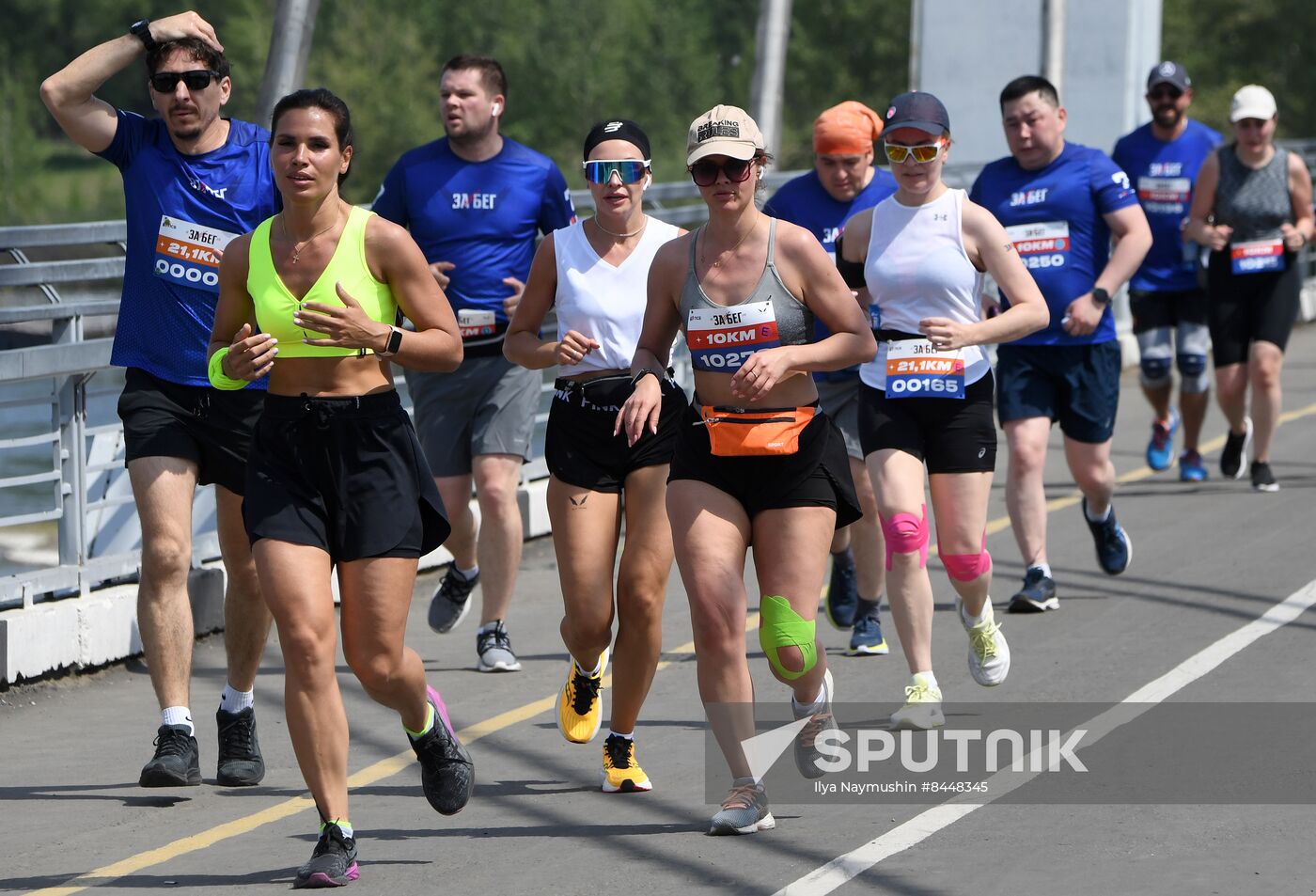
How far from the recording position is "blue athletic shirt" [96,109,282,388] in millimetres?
6852

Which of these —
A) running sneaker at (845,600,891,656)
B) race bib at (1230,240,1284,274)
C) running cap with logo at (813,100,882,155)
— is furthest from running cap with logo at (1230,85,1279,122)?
running sneaker at (845,600,891,656)

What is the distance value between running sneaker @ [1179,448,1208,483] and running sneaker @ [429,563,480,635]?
5563 millimetres

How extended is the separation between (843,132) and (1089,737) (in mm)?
2667

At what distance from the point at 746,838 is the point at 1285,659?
3.15 m

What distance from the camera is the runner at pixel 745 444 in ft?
19.5

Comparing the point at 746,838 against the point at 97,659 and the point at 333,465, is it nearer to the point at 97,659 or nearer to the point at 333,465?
the point at 333,465

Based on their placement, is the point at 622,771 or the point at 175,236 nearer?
the point at 622,771

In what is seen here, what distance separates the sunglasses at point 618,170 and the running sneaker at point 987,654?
78.6 inches

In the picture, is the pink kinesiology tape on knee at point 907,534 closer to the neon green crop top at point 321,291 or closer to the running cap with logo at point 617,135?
the running cap with logo at point 617,135

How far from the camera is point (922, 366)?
7445 mm

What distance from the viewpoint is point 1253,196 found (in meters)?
12.2

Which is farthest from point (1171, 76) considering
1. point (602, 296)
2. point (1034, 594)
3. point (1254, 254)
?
point (602, 296)

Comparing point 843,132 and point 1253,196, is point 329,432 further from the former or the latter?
point 1253,196

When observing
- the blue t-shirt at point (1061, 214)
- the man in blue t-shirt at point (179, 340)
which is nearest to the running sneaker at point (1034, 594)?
the blue t-shirt at point (1061, 214)
